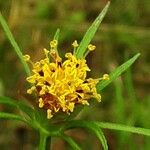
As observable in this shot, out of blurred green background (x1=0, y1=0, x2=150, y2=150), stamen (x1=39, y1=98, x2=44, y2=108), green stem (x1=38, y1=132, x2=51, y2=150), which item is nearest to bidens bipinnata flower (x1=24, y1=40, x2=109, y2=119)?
stamen (x1=39, y1=98, x2=44, y2=108)

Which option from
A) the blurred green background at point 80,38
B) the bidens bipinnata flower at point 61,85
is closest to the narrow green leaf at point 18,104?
the bidens bipinnata flower at point 61,85

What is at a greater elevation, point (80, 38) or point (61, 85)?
point (80, 38)

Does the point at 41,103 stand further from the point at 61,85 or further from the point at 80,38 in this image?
the point at 80,38

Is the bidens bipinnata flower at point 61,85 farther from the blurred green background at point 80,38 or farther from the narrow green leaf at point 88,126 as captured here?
the blurred green background at point 80,38

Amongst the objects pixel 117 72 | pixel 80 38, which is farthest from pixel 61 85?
pixel 80 38

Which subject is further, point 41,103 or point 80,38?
point 80,38

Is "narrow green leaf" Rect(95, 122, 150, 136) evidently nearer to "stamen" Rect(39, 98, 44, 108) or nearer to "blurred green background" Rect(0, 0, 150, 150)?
"stamen" Rect(39, 98, 44, 108)
